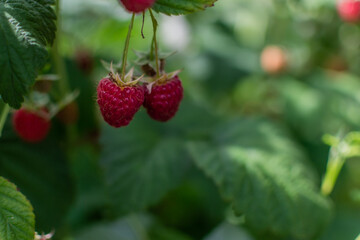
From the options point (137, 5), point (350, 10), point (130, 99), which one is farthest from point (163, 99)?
point (350, 10)

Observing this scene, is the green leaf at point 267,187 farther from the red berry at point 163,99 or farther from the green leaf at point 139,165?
the red berry at point 163,99

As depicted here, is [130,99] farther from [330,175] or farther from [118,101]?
[330,175]

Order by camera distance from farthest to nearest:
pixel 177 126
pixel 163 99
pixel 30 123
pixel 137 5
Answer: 1. pixel 177 126
2. pixel 30 123
3. pixel 163 99
4. pixel 137 5

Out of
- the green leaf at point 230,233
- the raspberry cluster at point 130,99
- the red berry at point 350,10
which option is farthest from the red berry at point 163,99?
the red berry at point 350,10

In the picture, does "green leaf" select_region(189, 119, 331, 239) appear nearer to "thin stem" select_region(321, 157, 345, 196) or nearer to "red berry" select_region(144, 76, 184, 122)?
"thin stem" select_region(321, 157, 345, 196)

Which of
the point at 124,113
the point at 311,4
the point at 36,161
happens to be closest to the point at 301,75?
the point at 311,4

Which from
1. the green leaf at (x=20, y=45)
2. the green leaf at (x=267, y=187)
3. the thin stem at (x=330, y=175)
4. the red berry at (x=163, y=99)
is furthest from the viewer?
the thin stem at (x=330, y=175)
